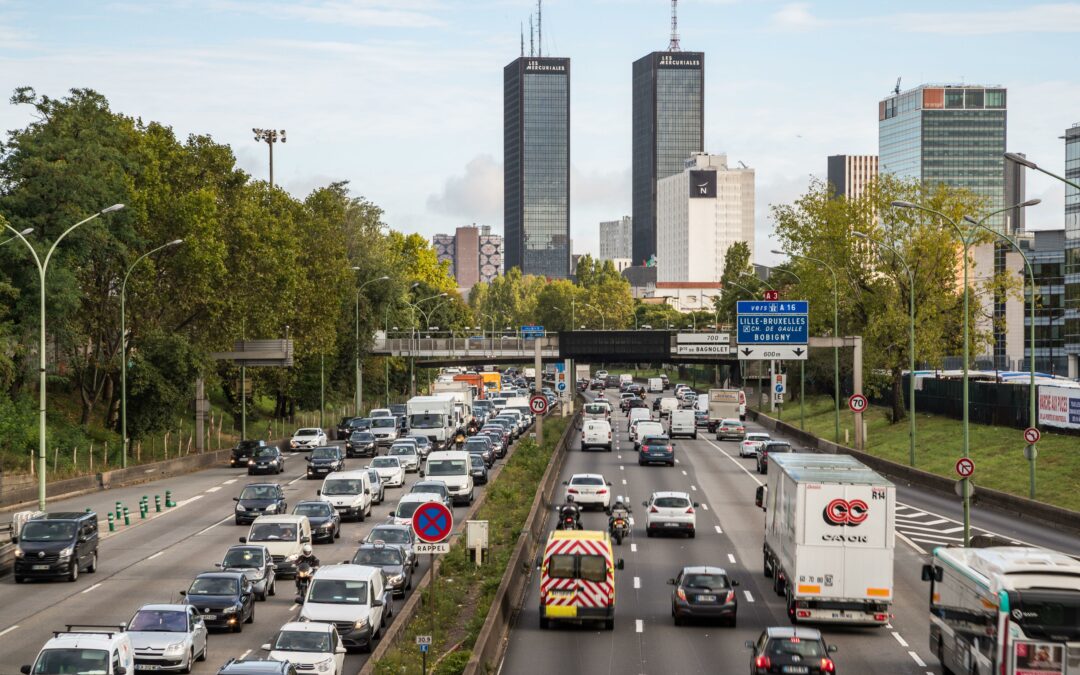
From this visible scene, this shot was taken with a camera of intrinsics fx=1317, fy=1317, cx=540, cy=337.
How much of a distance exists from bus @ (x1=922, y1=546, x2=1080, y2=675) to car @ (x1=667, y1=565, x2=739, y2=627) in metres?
6.65

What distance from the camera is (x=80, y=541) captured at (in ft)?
113

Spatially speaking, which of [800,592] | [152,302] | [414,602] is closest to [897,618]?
[800,592]

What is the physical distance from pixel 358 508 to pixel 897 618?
21.1m

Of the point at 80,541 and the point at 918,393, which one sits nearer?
the point at 80,541

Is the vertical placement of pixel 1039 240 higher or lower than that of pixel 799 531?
higher

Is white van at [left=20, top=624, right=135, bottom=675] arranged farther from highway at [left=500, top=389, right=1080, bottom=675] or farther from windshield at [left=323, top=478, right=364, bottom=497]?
windshield at [left=323, top=478, right=364, bottom=497]

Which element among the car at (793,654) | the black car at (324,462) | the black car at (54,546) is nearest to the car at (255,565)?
the black car at (54,546)

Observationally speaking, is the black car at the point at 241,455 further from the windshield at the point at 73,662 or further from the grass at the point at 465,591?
the windshield at the point at 73,662

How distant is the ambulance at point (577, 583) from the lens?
1093 inches

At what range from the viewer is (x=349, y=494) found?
45.7 meters

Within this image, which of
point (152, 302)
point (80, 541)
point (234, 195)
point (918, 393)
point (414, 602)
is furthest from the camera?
point (918, 393)

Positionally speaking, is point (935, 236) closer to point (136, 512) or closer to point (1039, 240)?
point (136, 512)

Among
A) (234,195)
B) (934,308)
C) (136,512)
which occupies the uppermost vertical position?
(234,195)

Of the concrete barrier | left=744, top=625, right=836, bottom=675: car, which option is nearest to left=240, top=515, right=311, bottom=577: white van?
left=744, top=625, right=836, bottom=675: car
